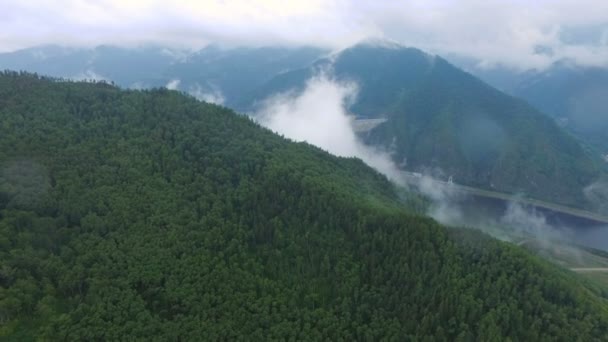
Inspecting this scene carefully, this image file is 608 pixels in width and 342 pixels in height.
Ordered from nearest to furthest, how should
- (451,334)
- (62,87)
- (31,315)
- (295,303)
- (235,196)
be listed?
1. (31,315)
2. (451,334)
3. (295,303)
4. (235,196)
5. (62,87)

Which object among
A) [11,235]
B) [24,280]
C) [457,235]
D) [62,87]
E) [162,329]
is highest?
[62,87]

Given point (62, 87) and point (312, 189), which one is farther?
point (62, 87)

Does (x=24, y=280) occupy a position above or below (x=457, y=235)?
below

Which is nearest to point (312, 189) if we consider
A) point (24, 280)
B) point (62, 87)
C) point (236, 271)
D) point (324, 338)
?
point (236, 271)

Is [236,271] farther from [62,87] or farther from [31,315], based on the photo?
[62,87]

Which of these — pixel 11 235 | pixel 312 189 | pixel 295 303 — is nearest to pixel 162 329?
pixel 295 303

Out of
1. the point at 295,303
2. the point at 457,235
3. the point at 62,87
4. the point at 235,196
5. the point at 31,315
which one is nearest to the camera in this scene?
the point at 31,315
